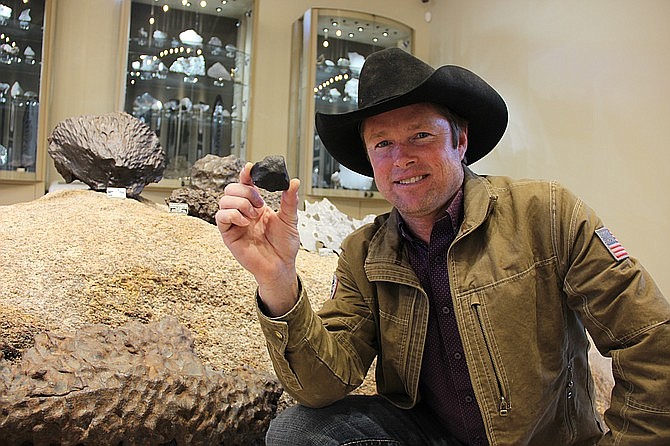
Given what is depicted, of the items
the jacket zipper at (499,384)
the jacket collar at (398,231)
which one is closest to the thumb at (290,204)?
the jacket collar at (398,231)

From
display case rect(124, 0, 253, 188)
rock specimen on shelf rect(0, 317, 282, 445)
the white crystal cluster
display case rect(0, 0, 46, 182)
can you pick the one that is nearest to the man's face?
rock specimen on shelf rect(0, 317, 282, 445)

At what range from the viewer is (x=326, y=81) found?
523 centimetres

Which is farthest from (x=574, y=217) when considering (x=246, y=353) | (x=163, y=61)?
(x=163, y=61)

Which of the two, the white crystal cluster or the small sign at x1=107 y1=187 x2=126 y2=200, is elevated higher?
the small sign at x1=107 y1=187 x2=126 y2=200

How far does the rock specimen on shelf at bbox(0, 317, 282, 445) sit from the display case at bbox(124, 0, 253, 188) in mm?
3166

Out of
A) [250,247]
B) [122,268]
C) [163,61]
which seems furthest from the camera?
[163,61]

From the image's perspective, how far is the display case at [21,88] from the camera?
4480 mm

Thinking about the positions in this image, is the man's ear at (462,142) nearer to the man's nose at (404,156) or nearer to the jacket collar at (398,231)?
the jacket collar at (398,231)

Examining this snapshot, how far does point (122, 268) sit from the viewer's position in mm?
2465

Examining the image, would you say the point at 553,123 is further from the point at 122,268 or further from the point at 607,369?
the point at 122,268

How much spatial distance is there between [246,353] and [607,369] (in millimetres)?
1728

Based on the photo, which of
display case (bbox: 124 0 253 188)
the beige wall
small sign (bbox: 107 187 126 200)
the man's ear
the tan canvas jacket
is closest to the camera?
the tan canvas jacket

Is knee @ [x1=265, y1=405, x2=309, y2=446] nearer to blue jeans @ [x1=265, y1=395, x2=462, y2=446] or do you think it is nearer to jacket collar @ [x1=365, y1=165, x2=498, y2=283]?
blue jeans @ [x1=265, y1=395, x2=462, y2=446]

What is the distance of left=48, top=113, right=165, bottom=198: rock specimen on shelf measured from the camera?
3.95 metres
